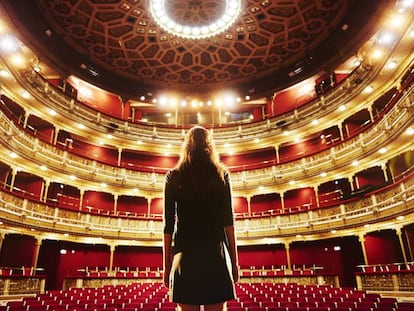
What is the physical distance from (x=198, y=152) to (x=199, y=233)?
1.60 ft

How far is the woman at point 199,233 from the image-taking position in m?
1.61

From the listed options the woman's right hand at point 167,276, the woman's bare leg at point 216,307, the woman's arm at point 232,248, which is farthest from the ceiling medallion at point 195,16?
the woman's bare leg at point 216,307

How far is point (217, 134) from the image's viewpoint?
21.6 m

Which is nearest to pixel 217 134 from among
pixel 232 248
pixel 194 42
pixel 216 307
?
pixel 194 42

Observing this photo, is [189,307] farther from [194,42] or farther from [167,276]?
[194,42]

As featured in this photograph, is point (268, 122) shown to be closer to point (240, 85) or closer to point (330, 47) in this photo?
point (240, 85)

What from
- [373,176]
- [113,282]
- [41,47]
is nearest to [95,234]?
[113,282]

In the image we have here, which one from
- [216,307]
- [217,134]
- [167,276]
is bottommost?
[216,307]

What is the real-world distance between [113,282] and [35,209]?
4.88 m

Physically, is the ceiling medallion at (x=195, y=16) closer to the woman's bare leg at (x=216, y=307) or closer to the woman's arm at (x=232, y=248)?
the woman's arm at (x=232, y=248)

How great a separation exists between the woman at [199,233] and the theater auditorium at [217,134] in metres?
10.4

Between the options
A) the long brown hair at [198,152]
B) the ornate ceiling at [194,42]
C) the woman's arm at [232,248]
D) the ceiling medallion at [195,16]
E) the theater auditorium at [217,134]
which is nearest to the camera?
the woman's arm at [232,248]

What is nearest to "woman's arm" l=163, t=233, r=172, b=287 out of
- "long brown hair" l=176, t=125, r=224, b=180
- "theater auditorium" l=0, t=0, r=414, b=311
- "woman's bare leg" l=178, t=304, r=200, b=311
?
"woman's bare leg" l=178, t=304, r=200, b=311

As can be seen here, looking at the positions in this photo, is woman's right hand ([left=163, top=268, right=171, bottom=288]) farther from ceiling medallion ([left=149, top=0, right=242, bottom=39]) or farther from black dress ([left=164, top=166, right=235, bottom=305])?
ceiling medallion ([left=149, top=0, right=242, bottom=39])
